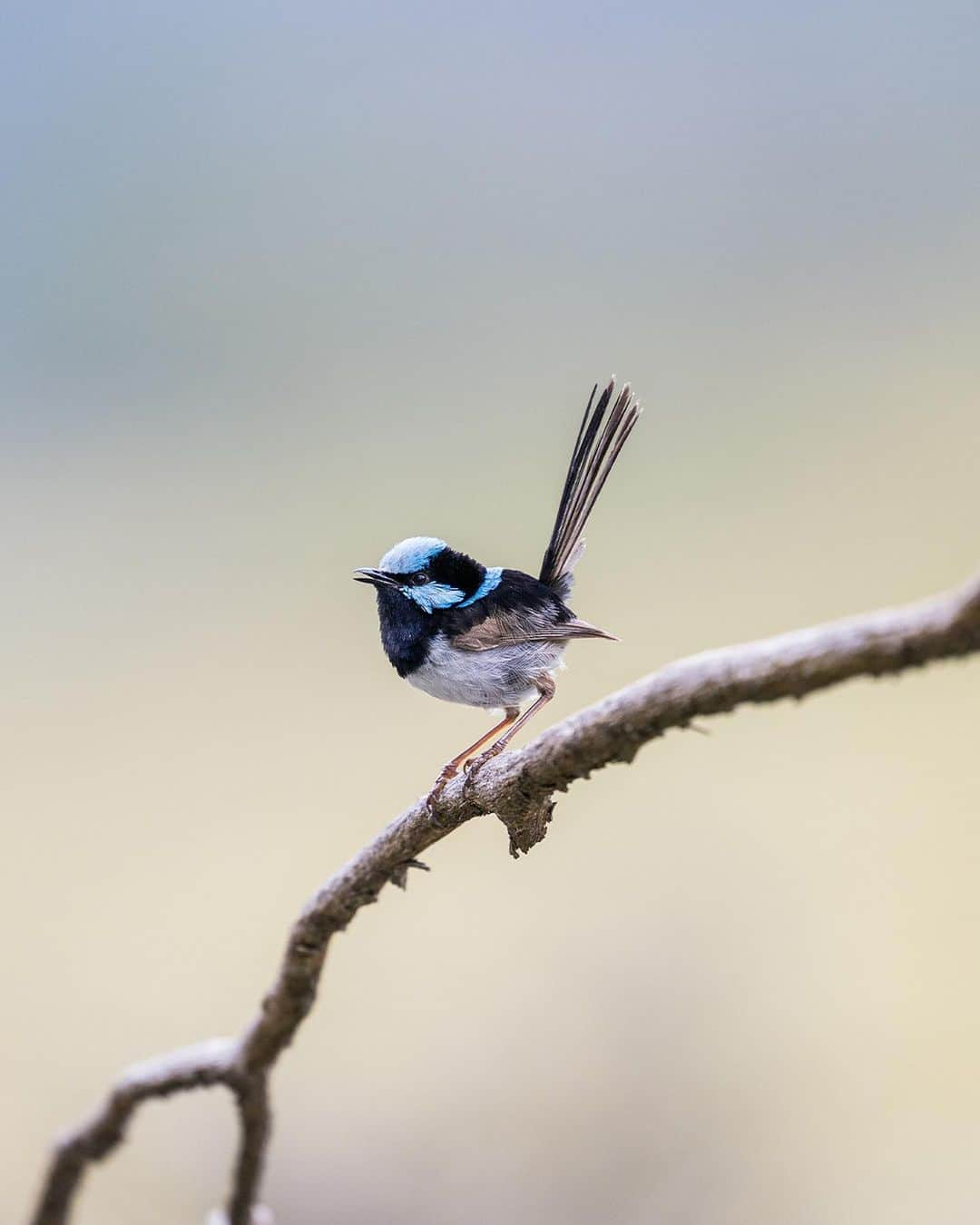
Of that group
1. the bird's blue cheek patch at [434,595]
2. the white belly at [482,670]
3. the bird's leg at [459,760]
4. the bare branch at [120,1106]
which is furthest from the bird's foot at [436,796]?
the bare branch at [120,1106]

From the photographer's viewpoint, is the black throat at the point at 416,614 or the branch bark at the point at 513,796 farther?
the black throat at the point at 416,614

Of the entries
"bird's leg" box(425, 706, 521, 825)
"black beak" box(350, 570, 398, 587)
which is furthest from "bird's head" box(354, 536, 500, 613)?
"bird's leg" box(425, 706, 521, 825)

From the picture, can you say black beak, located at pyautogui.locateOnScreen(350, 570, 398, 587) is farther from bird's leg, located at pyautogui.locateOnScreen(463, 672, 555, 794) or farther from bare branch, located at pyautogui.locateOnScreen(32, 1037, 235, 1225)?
bare branch, located at pyautogui.locateOnScreen(32, 1037, 235, 1225)

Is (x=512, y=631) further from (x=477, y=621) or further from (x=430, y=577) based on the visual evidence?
(x=430, y=577)

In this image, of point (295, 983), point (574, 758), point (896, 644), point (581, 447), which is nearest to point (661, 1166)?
point (295, 983)

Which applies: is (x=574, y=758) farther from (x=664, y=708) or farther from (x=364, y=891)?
(x=364, y=891)

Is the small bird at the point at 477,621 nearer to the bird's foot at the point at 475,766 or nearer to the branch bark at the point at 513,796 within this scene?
the bird's foot at the point at 475,766

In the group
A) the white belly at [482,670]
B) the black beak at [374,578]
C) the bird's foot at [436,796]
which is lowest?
the bird's foot at [436,796]
